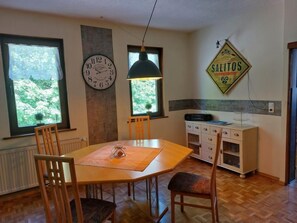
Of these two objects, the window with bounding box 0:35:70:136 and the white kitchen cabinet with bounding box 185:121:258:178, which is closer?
the window with bounding box 0:35:70:136

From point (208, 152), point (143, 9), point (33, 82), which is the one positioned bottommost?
point (208, 152)

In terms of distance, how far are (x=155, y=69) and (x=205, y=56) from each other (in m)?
2.20

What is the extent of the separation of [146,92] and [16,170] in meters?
2.40

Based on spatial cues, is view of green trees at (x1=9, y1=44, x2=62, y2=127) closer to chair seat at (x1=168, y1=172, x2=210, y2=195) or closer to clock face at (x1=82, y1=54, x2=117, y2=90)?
Result: clock face at (x1=82, y1=54, x2=117, y2=90)

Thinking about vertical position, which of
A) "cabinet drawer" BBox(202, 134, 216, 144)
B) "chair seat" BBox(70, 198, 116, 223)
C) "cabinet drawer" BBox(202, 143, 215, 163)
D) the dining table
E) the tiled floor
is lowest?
the tiled floor

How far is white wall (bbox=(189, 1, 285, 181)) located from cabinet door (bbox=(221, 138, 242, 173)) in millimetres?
338

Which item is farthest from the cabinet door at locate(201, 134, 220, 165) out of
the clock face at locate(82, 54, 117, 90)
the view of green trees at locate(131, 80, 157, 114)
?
the clock face at locate(82, 54, 117, 90)

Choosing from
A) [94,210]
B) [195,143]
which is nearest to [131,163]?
[94,210]

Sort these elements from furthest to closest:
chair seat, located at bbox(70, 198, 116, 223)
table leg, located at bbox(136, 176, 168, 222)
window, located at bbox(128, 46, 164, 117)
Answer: window, located at bbox(128, 46, 164, 117) < table leg, located at bbox(136, 176, 168, 222) < chair seat, located at bbox(70, 198, 116, 223)

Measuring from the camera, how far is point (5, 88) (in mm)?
2801

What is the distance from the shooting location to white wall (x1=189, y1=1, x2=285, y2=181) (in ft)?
9.70

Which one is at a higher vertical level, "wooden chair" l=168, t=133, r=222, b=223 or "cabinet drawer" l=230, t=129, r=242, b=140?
"cabinet drawer" l=230, t=129, r=242, b=140

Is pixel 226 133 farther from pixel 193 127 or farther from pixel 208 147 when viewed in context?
pixel 193 127

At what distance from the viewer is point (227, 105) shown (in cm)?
373
